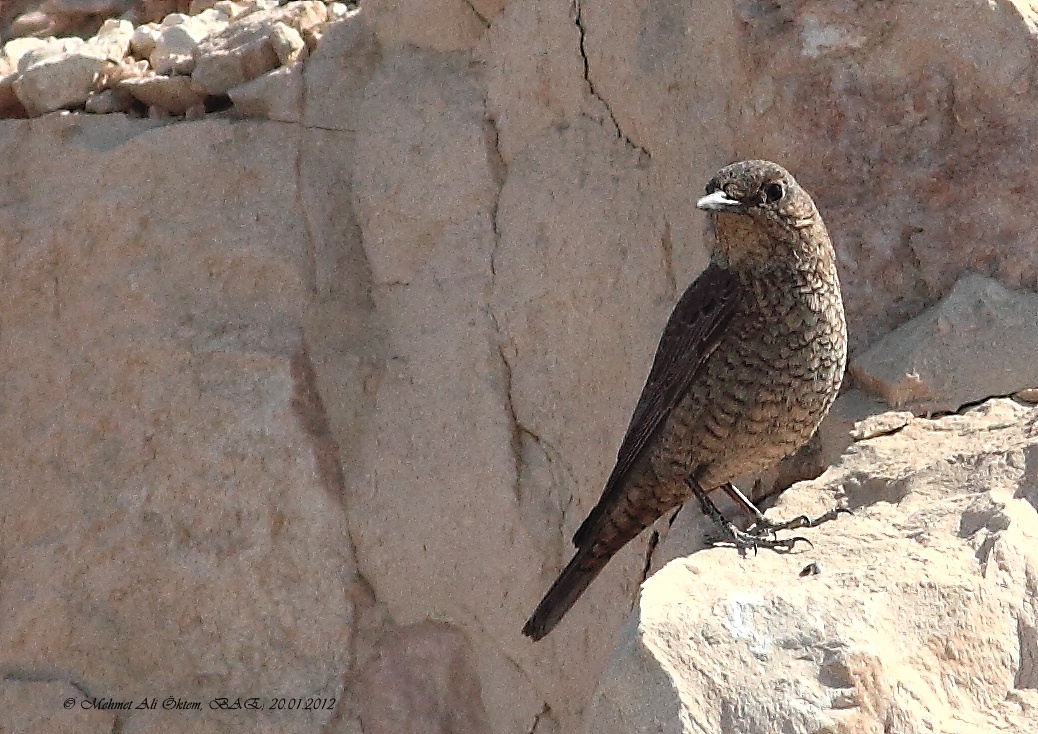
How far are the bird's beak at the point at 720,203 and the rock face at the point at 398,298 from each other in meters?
0.59

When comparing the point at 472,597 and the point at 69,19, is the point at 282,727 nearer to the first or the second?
the point at 472,597

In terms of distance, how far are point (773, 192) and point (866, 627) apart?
A: 1187 mm

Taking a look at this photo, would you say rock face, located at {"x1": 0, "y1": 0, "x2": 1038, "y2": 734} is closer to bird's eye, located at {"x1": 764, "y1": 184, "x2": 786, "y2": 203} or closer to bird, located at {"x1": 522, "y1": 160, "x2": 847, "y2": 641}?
bird, located at {"x1": 522, "y1": 160, "x2": 847, "y2": 641}

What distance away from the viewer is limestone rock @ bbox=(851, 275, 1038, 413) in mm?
3967

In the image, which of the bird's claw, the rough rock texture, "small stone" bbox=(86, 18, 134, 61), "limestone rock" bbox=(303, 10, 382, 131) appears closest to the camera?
the rough rock texture

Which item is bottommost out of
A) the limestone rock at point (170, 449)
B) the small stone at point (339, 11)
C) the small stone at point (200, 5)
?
the limestone rock at point (170, 449)

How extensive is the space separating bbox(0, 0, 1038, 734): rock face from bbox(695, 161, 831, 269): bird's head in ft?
1.46

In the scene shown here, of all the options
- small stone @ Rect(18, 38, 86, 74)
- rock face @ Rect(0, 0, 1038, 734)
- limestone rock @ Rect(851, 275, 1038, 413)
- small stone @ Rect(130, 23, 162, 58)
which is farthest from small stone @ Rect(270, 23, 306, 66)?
limestone rock @ Rect(851, 275, 1038, 413)

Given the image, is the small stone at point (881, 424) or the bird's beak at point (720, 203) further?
the small stone at point (881, 424)

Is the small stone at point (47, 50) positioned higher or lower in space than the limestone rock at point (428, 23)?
lower

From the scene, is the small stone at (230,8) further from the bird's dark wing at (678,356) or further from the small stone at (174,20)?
the bird's dark wing at (678,356)

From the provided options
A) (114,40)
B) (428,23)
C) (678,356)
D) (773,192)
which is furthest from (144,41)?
(773,192)

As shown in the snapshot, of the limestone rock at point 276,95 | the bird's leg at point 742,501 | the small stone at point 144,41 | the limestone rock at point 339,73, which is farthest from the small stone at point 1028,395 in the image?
the small stone at point 144,41

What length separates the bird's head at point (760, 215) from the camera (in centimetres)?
374
